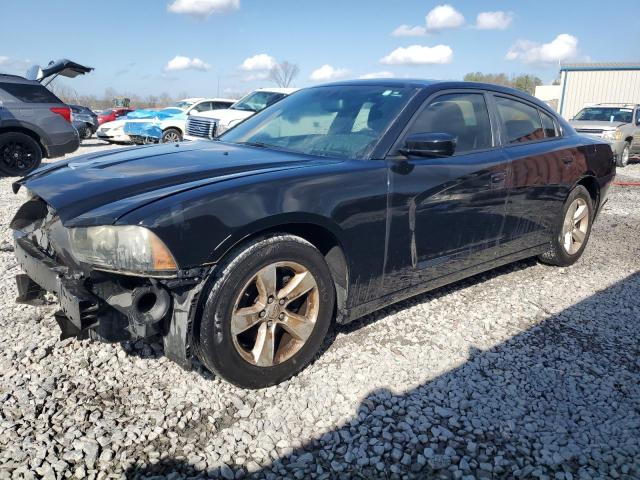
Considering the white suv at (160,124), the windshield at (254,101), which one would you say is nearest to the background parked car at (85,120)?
the white suv at (160,124)

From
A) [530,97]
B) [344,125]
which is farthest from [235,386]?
[530,97]

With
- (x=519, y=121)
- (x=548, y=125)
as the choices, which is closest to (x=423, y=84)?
(x=519, y=121)

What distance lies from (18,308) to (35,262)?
1.11 meters

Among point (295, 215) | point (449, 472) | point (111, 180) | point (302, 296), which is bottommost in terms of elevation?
point (449, 472)

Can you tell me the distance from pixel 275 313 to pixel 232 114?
1019 centimetres

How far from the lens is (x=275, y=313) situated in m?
2.62

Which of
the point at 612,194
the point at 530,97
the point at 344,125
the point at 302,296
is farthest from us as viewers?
the point at 612,194

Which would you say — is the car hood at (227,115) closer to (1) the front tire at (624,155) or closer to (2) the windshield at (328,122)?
(2) the windshield at (328,122)

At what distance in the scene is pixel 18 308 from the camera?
11.4ft

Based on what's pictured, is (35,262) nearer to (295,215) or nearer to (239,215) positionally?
(239,215)

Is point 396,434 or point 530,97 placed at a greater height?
point 530,97

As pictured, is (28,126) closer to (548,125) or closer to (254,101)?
(254,101)

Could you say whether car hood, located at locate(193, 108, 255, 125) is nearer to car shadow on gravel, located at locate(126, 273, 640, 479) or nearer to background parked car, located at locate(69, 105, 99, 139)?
background parked car, located at locate(69, 105, 99, 139)

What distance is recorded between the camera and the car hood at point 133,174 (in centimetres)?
234
